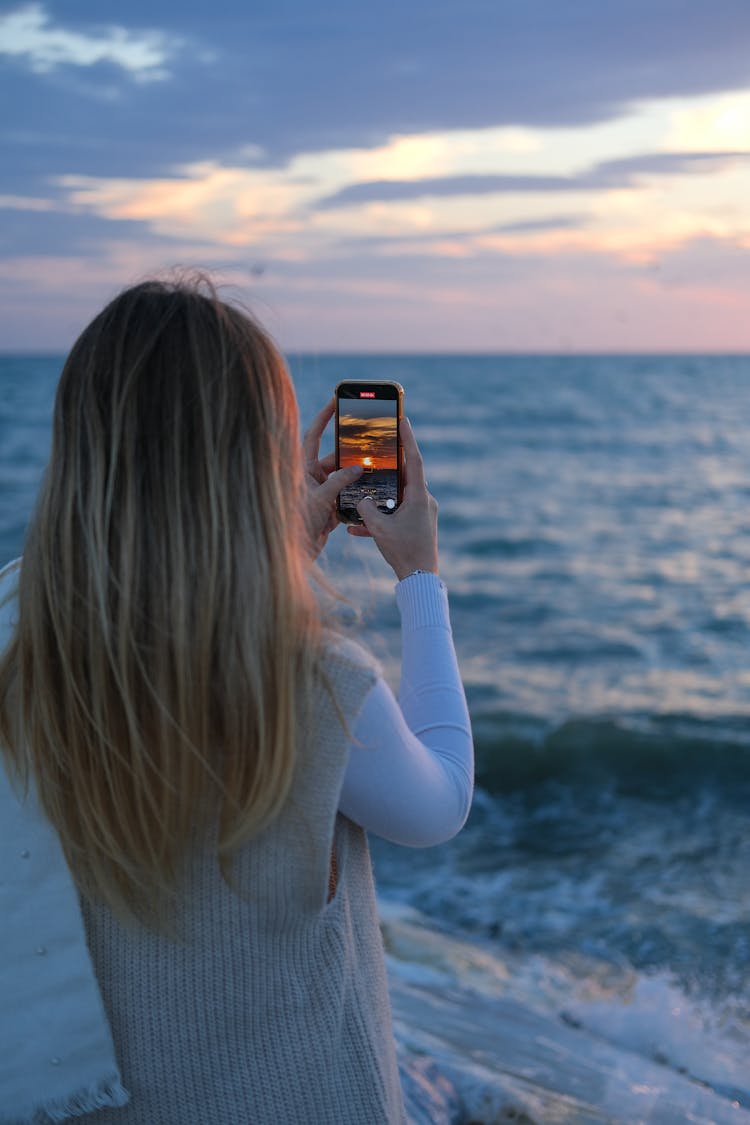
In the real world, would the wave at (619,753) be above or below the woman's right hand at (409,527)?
below

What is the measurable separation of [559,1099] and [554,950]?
1495 millimetres

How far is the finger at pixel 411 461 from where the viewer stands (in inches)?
67.1

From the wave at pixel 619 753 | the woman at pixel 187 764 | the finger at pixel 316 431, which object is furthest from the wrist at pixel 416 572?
the wave at pixel 619 753

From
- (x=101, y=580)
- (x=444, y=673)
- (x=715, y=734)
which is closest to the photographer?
(x=101, y=580)

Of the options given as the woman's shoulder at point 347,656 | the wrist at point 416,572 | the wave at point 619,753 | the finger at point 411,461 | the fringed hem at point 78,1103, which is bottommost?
the wave at point 619,753

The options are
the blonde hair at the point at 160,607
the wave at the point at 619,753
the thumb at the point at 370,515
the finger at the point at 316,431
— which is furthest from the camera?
the wave at the point at 619,753

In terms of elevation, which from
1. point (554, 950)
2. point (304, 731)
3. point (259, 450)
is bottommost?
point (554, 950)

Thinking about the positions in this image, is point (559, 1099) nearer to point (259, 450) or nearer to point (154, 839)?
point (154, 839)

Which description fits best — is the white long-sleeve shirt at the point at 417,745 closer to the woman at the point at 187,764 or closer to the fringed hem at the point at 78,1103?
the woman at the point at 187,764

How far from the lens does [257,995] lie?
1.38 metres

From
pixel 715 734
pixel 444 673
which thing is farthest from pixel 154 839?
pixel 715 734

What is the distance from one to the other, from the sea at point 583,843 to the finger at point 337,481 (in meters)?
0.13

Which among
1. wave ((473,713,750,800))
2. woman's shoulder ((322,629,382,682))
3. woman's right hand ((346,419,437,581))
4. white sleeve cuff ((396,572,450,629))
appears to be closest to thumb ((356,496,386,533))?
woman's right hand ((346,419,437,581))

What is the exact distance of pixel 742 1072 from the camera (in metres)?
3.54
